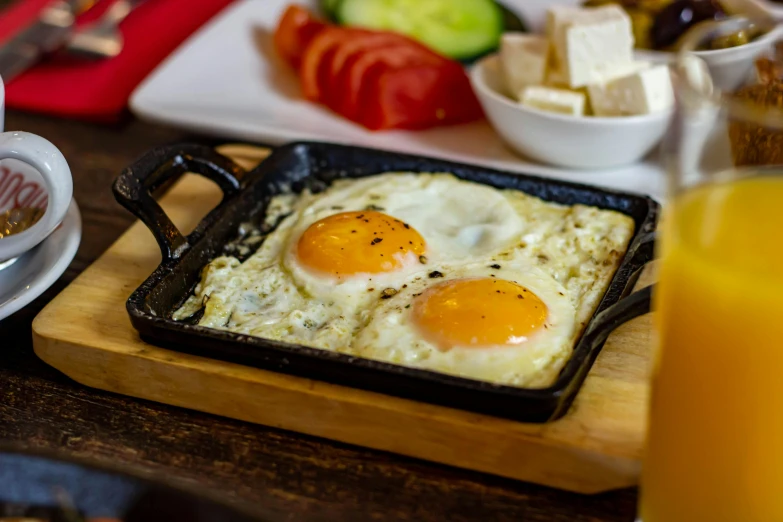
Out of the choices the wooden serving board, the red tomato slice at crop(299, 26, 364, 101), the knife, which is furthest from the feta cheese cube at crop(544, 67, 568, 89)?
the knife

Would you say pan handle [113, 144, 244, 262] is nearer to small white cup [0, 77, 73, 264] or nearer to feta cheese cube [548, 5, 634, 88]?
small white cup [0, 77, 73, 264]

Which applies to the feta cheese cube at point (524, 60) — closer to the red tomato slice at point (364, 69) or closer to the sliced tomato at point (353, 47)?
the red tomato slice at point (364, 69)

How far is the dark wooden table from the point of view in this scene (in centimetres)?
120

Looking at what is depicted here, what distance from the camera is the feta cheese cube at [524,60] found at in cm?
218

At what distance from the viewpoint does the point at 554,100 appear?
6.89ft

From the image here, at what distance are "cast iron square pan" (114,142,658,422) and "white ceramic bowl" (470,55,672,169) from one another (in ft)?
1.19

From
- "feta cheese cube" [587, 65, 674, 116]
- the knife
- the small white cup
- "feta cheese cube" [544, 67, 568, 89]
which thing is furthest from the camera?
the knife

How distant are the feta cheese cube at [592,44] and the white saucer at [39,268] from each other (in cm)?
120

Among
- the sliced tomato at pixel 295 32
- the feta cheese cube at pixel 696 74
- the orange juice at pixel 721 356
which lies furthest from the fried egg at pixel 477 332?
the sliced tomato at pixel 295 32

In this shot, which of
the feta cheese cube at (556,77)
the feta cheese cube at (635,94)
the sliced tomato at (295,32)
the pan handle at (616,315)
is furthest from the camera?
the sliced tomato at (295,32)

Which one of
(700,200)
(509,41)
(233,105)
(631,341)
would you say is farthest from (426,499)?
(233,105)

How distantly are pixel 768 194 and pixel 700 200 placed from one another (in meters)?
0.08

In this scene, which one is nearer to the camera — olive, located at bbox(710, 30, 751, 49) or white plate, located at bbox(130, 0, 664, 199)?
olive, located at bbox(710, 30, 751, 49)

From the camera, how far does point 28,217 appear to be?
169 centimetres
